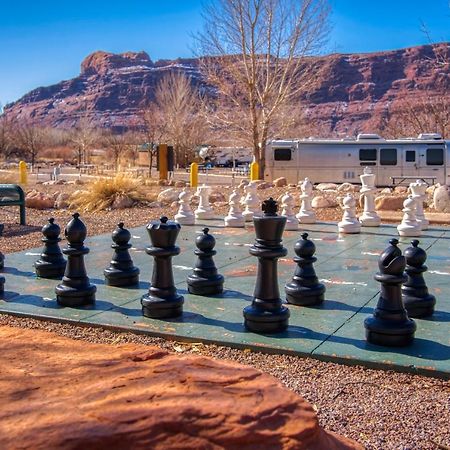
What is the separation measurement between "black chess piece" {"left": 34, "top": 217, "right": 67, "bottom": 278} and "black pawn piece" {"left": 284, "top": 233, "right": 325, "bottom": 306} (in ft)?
7.58

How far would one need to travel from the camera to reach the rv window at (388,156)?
22953mm

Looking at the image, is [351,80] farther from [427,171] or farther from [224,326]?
[224,326]

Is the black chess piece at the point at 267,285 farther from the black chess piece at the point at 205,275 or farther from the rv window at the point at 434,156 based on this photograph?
the rv window at the point at 434,156

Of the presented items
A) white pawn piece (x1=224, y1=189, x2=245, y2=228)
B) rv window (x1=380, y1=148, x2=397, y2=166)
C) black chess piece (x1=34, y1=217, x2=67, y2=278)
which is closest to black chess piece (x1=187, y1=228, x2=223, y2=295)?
black chess piece (x1=34, y1=217, x2=67, y2=278)

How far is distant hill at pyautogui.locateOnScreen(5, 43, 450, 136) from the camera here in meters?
121

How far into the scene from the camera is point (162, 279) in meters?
4.60

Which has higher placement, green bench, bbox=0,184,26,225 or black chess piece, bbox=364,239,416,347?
green bench, bbox=0,184,26,225

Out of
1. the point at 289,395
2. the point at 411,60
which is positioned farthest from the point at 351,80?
the point at 289,395

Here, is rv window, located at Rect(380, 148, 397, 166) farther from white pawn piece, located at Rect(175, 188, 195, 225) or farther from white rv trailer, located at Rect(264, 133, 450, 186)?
white pawn piece, located at Rect(175, 188, 195, 225)

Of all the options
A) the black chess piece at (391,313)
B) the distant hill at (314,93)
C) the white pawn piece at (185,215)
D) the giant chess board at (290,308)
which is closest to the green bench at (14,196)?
the white pawn piece at (185,215)

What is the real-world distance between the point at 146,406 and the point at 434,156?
22.3 metres

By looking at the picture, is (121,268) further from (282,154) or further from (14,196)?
(282,154)

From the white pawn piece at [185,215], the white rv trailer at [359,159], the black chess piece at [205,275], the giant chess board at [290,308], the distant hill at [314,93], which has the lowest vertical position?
the giant chess board at [290,308]

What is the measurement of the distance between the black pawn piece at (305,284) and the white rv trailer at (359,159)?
719 inches
